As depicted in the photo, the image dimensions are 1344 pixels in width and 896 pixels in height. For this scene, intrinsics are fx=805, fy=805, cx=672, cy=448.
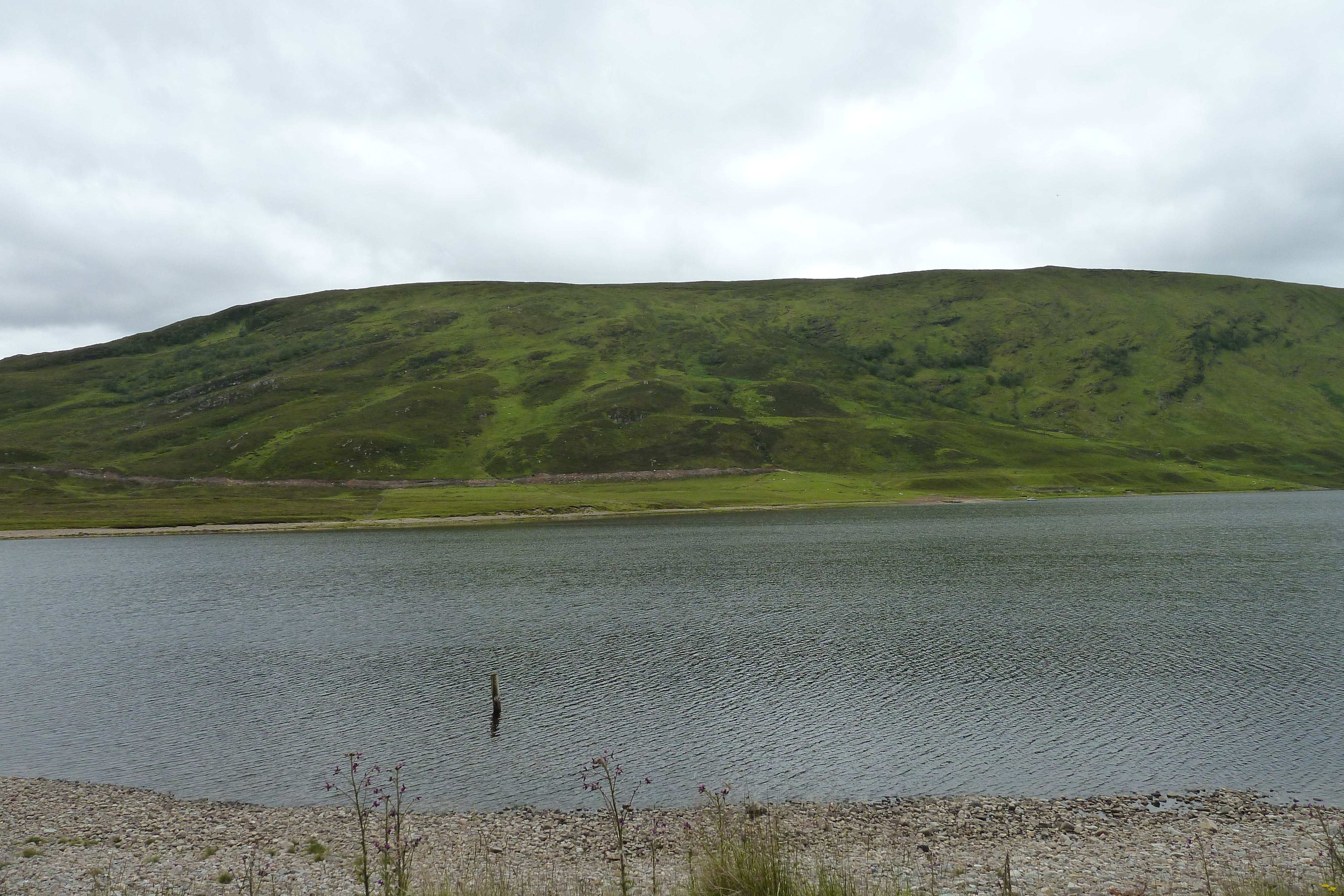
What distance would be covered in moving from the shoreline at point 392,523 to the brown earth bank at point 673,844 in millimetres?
132186

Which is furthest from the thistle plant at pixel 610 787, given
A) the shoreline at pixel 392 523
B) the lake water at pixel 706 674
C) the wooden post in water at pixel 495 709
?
the shoreline at pixel 392 523

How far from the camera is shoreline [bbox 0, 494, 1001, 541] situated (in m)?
149

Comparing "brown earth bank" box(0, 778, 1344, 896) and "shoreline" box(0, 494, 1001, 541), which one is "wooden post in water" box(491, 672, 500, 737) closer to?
"brown earth bank" box(0, 778, 1344, 896)

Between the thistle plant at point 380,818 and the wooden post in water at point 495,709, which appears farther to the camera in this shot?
the wooden post in water at point 495,709

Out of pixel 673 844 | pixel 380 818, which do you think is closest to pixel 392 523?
pixel 380 818

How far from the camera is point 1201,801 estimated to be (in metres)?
26.4

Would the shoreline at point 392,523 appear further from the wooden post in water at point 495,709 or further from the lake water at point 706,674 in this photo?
the wooden post in water at point 495,709

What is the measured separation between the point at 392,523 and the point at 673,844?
5781 inches

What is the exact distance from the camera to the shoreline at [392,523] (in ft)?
489

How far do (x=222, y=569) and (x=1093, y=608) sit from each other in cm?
9527

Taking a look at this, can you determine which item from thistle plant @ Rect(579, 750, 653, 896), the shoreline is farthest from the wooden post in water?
the shoreline

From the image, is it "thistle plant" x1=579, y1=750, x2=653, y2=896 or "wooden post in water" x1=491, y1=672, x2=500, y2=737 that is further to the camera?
"wooden post in water" x1=491, y1=672, x2=500, y2=737

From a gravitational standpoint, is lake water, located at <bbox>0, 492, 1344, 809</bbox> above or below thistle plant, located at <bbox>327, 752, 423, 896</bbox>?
below

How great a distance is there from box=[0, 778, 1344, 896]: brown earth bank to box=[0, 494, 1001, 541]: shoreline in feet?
434
